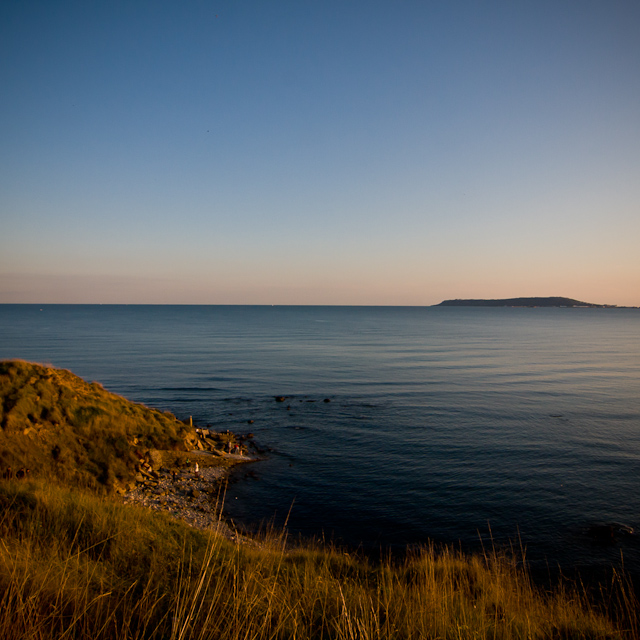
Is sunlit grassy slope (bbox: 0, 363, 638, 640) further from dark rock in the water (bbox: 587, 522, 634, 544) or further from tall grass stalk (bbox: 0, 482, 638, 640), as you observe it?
dark rock in the water (bbox: 587, 522, 634, 544)

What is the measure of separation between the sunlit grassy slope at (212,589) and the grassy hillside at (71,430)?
10.8 inches

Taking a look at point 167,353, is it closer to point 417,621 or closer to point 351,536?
point 351,536

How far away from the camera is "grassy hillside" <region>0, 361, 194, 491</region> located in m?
16.1

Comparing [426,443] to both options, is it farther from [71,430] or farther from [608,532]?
[71,430]

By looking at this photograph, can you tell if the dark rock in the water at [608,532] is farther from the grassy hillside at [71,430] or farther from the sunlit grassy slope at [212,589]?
the grassy hillside at [71,430]

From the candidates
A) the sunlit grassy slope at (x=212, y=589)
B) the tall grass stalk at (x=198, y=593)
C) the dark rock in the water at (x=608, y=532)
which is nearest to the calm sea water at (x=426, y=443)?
the dark rock in the water at (x=608, y=532)

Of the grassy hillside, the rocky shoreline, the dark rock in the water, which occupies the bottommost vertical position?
the rocky shoreline

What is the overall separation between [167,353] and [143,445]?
44519 mm

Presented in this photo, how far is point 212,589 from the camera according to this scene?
6047 millimetres

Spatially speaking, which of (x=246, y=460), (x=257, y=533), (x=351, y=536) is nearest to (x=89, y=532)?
(x=257, y=533)

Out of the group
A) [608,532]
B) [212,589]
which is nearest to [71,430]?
[212,589]

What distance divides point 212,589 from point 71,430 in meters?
15.2

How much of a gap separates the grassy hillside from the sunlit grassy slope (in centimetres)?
28

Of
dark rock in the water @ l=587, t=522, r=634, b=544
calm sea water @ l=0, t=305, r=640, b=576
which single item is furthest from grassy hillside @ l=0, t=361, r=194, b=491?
dark rock in the water @ l=587, t=522, r=634, b=544
